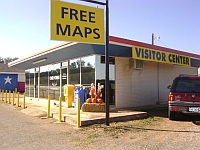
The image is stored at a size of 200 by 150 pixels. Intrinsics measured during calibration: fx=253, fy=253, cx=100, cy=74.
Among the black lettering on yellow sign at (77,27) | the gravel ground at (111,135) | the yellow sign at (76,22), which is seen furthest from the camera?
the black lettering on yellow sign at (77,27)

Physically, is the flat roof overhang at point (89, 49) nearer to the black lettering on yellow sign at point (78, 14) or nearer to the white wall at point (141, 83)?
the white wall at point (141, 83)

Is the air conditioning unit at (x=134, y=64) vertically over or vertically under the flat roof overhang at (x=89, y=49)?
under

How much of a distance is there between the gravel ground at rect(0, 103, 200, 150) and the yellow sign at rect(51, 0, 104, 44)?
3.24 m

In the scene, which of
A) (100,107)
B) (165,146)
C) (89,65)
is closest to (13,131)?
(100,107)

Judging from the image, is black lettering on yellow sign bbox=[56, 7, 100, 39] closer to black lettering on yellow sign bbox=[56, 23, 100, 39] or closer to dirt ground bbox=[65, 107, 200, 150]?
black lettering on yellow sign bbox=[56, 23, 100, 39]

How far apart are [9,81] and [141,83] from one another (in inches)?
1118

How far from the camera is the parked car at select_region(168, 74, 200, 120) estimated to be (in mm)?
9672

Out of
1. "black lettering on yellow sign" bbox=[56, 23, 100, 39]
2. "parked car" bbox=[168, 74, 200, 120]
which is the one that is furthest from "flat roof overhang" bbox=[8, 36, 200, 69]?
"parked car" bbox=[168, 74, 200, 120]

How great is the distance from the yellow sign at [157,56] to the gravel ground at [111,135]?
3459 mm

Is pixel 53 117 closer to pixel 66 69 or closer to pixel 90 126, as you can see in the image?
pixel 90 126

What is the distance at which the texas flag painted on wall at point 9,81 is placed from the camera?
37.5m

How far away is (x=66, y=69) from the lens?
51.5ft

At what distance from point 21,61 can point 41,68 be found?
171 centimetres

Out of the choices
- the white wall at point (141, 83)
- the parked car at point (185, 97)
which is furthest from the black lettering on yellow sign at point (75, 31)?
the white wall at point (141, 83)
